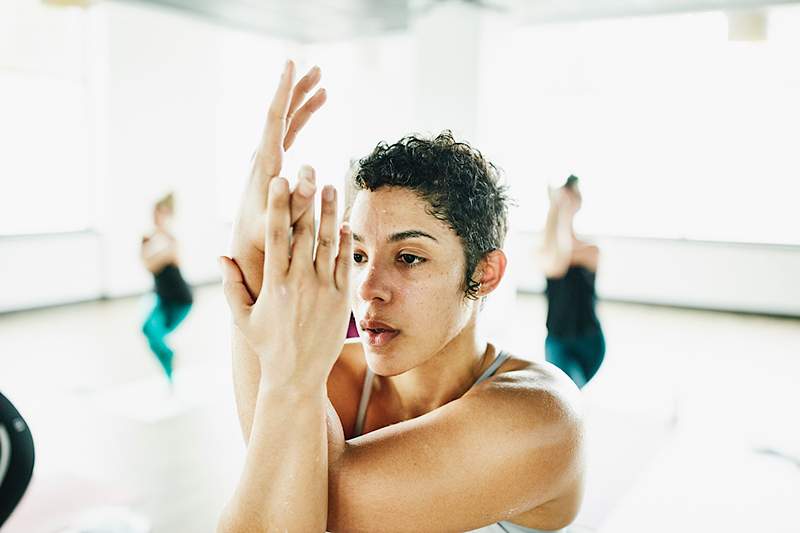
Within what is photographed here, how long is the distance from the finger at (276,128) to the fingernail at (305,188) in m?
0.13

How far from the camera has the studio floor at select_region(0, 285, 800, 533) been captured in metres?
2.94

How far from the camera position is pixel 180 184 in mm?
8500

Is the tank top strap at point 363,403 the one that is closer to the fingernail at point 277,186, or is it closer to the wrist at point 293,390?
the wrist at point 293,390

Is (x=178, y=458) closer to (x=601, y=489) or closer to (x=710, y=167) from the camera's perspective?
(x=601, y=489)

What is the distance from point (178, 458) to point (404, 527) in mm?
2870

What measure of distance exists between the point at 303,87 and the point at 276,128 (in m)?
0.15

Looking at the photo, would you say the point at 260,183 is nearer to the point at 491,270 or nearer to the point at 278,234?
the point at 278,234

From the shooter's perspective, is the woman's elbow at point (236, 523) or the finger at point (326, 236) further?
the woman's elbow at point (236, 523)

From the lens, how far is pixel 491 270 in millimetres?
1147

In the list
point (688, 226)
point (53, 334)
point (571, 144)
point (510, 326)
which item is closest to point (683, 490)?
point (510, 326)

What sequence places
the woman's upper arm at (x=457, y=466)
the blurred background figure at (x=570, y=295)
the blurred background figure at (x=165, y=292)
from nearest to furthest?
1. the woman's upper arm at (x=457, y=466)
2. the blurred background figure at (x=570, y=295)
3. the blurred background figure at (x=165, y=292)

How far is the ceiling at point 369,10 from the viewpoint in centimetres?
684

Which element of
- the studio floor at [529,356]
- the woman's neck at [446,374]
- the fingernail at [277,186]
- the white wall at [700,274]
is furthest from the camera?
the white wall at [700,274]

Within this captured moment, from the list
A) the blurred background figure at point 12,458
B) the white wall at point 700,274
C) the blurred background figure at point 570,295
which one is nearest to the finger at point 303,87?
the blurred background figure at point 12,458
